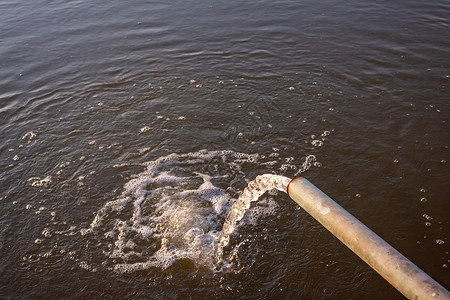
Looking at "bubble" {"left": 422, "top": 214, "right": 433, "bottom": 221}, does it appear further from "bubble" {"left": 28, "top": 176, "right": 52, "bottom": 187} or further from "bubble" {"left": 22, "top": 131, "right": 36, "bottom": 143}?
"bubble" {"left": 22, "top": 131, "right": 36, "bottom": 143}

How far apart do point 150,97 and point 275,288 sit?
4.77 metres

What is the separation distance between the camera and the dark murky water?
4.45m

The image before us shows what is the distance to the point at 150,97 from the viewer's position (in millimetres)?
7617

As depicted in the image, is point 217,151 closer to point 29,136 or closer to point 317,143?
point 317,143

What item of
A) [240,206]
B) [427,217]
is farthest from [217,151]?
[427,217]

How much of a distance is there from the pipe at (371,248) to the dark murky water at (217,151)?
2033mm

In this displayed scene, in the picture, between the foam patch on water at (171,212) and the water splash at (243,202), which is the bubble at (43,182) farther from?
the water splash at (243,202)

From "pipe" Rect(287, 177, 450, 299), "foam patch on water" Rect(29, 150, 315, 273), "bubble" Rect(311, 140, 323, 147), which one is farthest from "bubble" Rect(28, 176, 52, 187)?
"pipe" Rect(287, 177, 450, 299)

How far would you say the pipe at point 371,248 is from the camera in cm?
190

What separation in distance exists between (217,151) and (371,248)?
4.25 m

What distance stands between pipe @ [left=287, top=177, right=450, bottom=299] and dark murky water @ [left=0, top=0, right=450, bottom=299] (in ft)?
6.67

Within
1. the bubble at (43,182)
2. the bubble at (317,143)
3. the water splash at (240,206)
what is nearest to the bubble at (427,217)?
the bubble at (317,143)

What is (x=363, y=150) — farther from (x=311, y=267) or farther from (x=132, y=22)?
(x=132, y=22)

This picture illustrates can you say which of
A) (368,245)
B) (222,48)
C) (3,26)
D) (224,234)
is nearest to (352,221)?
(368,245)
